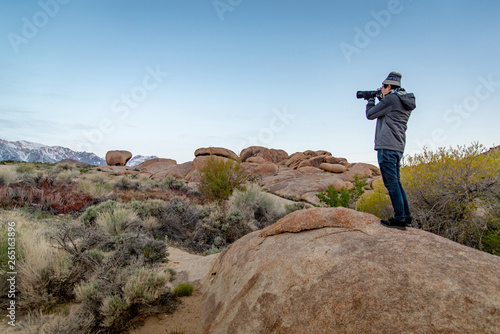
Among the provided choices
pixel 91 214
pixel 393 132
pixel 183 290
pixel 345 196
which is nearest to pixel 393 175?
pixel 393 132

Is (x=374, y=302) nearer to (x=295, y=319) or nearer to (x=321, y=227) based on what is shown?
(x=295, y=319)

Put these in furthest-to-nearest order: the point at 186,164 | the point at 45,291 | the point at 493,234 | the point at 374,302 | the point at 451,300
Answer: the point at 186,164 → the point at 493,234 → the point at 45,291 → the point at 374,302 → the point at 451,300

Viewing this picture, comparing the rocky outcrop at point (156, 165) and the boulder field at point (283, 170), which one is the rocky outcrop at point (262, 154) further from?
the rocky outcrop at point (156, 165)

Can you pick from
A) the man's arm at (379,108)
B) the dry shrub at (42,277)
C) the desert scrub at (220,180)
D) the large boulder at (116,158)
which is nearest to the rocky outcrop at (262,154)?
the large boulder at (116,158)

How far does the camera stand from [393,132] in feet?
12.5

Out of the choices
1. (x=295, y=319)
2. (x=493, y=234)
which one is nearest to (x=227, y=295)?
(x=295, y=319)

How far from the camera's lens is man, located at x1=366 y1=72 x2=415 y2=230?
372 cm

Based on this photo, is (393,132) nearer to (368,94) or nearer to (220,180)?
(368,94)

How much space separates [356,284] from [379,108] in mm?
2512

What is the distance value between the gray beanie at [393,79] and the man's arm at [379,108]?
294 millimetres

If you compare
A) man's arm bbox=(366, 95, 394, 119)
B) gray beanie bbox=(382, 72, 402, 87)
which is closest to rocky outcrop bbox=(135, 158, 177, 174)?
man's arm bbox=(366, 95, 394, 119)

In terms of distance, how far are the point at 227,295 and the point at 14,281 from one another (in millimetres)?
3322

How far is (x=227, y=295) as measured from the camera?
3.60 m

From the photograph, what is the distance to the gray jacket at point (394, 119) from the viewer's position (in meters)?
3.80
